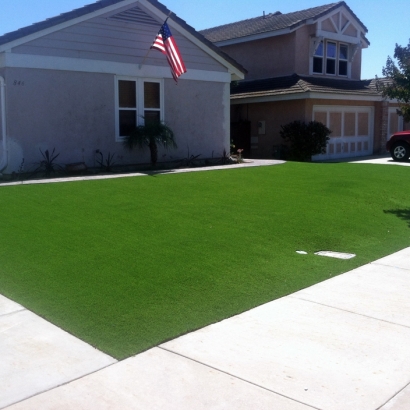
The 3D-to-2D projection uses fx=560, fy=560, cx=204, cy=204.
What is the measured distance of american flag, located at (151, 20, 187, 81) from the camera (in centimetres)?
1485

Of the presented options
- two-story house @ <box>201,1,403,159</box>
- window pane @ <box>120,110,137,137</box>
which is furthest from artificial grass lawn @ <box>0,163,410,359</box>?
two-story house @ <box>201,1,403,159</box>

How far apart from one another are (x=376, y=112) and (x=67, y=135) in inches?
614

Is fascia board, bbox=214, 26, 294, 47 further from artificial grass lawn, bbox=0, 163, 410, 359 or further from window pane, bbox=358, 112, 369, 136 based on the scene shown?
artificial grass lawn, bbox=0, 163, 410, 359

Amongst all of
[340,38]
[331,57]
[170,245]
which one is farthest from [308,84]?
[170,245]

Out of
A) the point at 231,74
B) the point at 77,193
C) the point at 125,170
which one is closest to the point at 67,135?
the point at 125,170

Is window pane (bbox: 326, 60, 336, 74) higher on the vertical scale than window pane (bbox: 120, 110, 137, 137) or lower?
higher

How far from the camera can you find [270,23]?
81.2ft

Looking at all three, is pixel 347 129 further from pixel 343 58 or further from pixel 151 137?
pixel 151 137

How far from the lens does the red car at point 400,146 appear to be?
2105cm

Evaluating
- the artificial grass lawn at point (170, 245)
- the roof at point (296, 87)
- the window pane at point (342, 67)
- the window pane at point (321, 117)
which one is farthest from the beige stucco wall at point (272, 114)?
the artificial grass lawn at point (170, 245)

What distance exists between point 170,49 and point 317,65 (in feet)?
36.1

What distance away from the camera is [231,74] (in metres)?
18.8

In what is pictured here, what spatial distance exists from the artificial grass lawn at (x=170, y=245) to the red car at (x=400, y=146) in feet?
27.1

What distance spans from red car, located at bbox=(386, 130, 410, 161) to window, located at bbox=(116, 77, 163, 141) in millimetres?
9693
